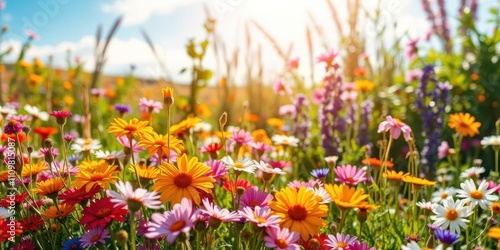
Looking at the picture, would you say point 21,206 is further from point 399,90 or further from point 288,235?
point 399,90

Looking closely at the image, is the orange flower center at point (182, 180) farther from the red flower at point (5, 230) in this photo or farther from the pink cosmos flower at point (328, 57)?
the pink cosmos flower at point (328, 57)

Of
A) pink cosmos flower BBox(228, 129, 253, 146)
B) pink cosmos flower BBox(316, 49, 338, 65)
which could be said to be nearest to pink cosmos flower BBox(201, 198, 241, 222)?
pink cosmos flower BBox(228, 129, 253, 146)

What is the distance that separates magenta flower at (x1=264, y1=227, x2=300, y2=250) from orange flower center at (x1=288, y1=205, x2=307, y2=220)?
8 centimetres

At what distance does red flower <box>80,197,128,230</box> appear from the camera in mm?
1262

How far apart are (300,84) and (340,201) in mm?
2393

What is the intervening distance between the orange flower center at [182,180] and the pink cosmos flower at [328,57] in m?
1.55

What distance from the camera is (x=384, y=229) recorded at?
1761 millimetres

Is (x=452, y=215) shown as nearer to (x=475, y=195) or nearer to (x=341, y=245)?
(x=475, y=195)

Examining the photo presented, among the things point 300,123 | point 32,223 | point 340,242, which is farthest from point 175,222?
point 300,123

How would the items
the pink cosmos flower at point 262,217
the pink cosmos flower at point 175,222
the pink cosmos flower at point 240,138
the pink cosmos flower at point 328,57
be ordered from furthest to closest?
the pink cosmos flower at point 328,57
the pink cosmos flower at point 240,138
the pink cosmos flower at point 262,217
the pink cosmos flower at point 175,222

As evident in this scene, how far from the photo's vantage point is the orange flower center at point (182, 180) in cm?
129

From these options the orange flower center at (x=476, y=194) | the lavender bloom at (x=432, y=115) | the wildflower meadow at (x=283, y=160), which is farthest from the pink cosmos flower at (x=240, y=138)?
the lavender bloom at (x=432, y=115)

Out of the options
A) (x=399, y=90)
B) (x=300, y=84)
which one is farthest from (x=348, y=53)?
(x=300, y=84)

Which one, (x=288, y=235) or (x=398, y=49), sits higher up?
(x=398, y=49)
